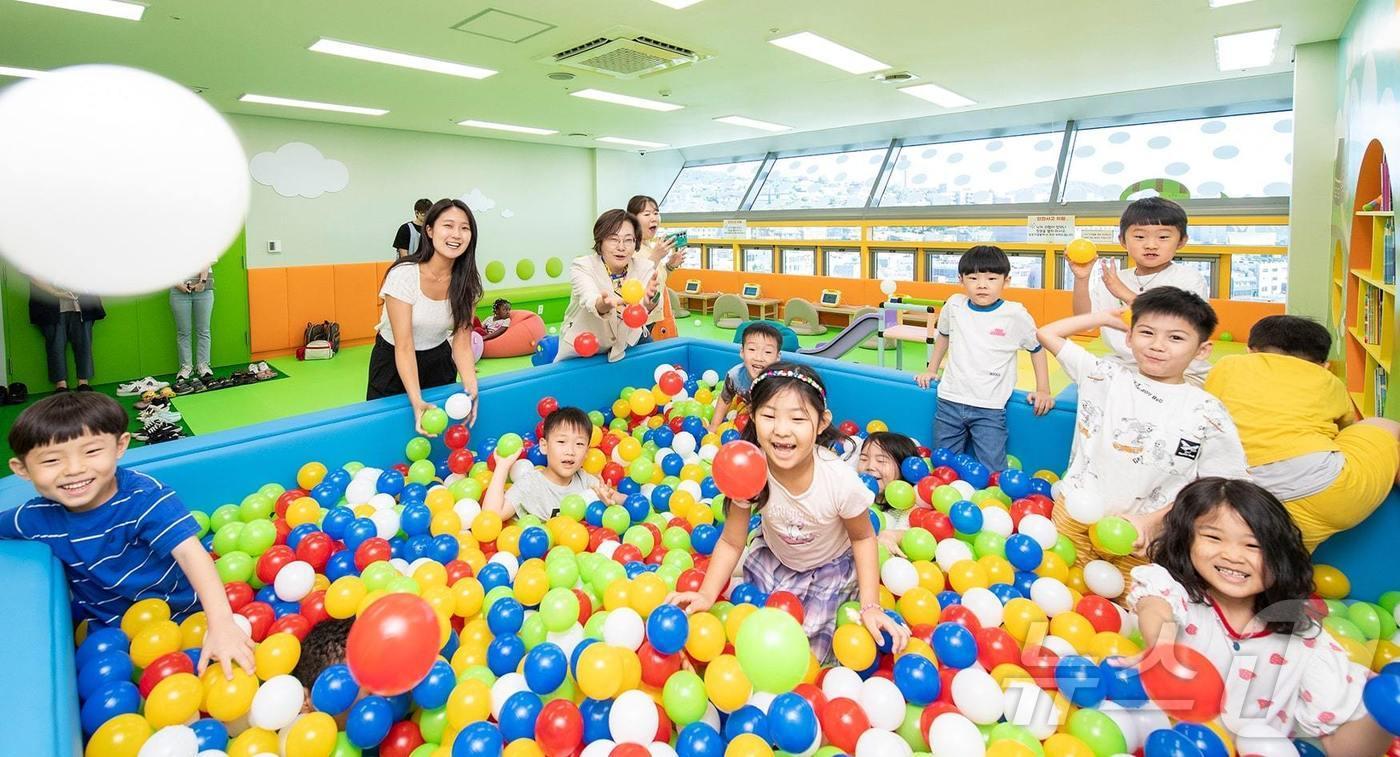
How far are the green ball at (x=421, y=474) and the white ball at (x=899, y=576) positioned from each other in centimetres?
154

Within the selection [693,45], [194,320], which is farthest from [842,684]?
[194,320]

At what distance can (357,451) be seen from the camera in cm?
250

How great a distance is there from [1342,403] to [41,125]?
7682 millimetres

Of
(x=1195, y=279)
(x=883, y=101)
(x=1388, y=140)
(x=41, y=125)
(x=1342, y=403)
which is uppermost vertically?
(x=883, y=101)

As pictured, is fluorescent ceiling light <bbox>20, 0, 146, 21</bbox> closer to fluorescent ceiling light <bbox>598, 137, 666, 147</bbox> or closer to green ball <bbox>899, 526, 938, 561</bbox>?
green ball <bbox>899, 526, 938, 561</bbox>

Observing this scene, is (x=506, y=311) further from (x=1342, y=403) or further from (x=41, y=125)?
(x=1342, y=403)

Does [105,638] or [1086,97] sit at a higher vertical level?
[1086,97]

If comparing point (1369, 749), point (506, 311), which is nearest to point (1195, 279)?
point (1369, 749)

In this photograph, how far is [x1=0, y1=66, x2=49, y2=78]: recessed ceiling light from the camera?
4.83 meters

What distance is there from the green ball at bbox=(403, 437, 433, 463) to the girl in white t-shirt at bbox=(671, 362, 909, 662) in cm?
141

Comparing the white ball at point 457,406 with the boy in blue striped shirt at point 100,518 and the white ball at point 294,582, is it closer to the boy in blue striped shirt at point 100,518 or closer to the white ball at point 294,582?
the white ball at point 294,582

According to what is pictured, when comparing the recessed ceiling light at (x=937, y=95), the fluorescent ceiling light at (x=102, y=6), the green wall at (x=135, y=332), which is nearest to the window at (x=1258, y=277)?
the recessed ceiling light at (x=937, y=95)

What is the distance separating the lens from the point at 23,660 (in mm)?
1082

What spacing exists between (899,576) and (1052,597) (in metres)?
0.34
